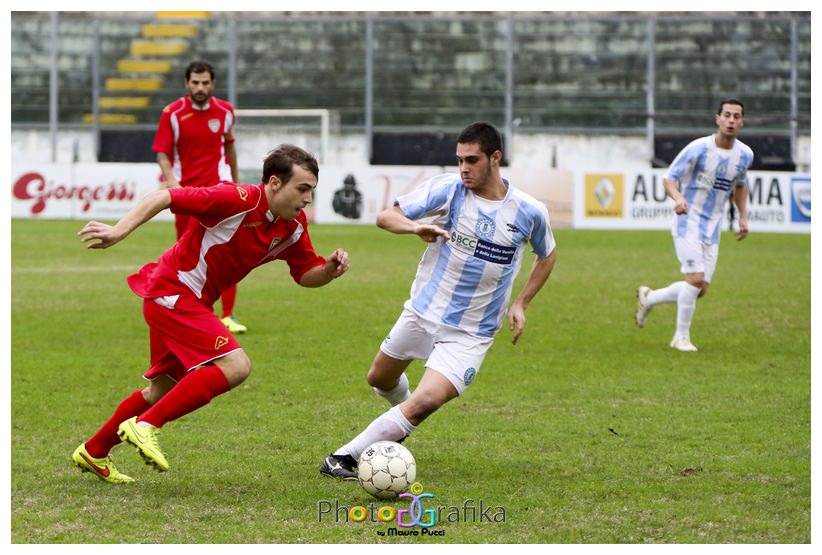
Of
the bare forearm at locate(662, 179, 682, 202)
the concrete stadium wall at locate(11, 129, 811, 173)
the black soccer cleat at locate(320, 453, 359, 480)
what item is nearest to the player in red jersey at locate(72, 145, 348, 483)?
the black soccer cleat at locate(320, 453, 359, 480)

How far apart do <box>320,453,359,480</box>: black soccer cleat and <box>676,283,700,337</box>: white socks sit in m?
5.56

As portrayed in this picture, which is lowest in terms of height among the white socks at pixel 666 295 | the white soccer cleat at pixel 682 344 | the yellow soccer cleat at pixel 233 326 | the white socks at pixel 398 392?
the white soccer cleat at pixel 682 344

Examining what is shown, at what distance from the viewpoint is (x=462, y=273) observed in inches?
247

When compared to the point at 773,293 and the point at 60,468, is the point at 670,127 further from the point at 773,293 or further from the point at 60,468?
the point at 60,468

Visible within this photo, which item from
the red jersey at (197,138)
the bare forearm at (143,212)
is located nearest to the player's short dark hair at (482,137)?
the bare forearm at (143,212)

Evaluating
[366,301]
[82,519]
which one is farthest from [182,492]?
[366,301]

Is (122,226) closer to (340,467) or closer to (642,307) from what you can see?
(340,467)

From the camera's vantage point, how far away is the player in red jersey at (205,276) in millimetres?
5781

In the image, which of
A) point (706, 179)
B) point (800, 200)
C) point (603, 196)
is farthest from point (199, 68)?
point (800, 200)

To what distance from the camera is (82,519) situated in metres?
5.34

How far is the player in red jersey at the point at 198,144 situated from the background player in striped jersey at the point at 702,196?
154 inches

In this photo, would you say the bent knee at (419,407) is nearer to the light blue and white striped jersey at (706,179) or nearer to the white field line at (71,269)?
the light blue and white striped jersey at (706,179)

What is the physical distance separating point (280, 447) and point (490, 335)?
4.49ft

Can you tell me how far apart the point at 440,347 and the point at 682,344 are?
17.1 feet
